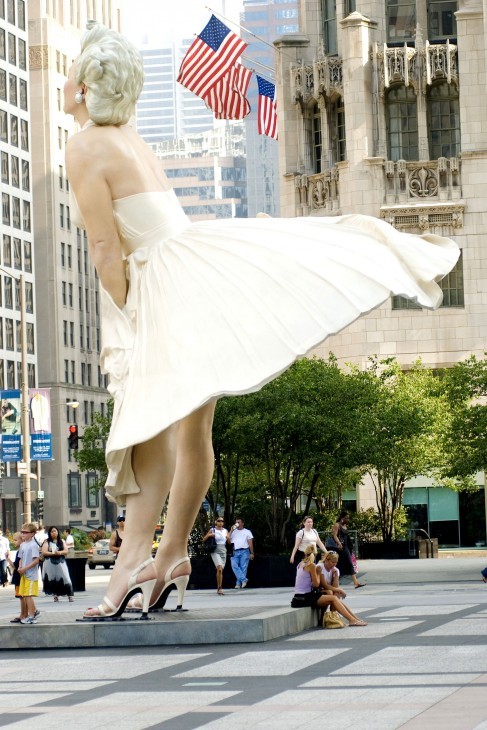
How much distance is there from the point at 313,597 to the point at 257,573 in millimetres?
18560

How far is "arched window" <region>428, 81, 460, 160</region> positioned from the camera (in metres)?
61.9

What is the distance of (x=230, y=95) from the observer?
146 feet

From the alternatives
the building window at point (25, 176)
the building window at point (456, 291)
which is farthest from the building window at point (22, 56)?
the building window at point (456, 291)

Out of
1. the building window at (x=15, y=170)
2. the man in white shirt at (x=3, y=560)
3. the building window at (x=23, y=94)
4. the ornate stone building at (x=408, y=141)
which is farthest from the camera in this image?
the building window at (x=23, y=94)

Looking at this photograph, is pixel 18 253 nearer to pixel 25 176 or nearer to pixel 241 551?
pixel 25 176

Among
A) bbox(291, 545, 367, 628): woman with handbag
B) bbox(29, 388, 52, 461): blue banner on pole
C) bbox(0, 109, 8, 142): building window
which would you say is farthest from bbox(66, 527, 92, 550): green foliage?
bbox(291, 545, 367, 628): woman with handbag

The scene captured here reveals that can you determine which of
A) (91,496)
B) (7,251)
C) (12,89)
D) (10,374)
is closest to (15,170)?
(12,89)

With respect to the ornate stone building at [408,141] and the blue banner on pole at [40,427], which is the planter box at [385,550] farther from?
the blue banner on pole at [40,427]

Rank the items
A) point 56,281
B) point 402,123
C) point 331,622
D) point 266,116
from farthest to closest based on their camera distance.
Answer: point 56,281 < point 402,123 < point 266,116 < point 331,622

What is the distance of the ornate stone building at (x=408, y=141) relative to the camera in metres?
60.1

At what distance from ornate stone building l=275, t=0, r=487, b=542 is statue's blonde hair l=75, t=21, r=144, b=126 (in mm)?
44736

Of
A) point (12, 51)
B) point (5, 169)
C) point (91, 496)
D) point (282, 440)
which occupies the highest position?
point (12, 51)

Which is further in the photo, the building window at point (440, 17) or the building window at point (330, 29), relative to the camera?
the building window at point (330, 29)

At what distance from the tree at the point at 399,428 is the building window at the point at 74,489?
54616 mm
